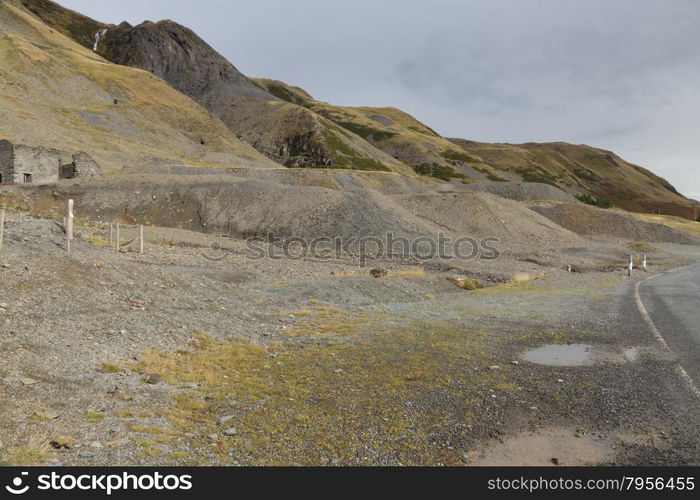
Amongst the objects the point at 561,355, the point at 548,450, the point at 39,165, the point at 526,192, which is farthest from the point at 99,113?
the point at 548,450

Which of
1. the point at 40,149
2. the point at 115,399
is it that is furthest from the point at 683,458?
the point at 40,149

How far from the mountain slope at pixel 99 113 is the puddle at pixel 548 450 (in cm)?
8069

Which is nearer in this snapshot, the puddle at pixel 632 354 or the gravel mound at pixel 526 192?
the puddle at pixel 632 354

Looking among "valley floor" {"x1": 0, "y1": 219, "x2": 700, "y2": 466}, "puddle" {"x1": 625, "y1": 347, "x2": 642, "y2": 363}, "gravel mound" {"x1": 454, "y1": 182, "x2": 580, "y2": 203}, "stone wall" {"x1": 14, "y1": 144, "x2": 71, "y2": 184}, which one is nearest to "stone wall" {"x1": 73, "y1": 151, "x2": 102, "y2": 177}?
"stone wall" {"x1": 14, "y1": 144, "x2": 71, "y2": 184}

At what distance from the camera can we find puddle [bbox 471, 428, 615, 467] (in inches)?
319

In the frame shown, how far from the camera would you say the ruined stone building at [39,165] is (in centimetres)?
5484

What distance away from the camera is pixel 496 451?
27.8ft

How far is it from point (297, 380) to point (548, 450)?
250 inches

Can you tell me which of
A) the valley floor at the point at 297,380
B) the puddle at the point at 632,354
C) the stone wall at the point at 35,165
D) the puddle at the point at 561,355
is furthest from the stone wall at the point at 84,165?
the puddle at the point at 632,354

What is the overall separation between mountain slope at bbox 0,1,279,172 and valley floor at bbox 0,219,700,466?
6713cm

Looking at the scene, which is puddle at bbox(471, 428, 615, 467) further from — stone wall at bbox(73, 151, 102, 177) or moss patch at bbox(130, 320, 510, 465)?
stone wall at bbox(73, 151, 102, 177)

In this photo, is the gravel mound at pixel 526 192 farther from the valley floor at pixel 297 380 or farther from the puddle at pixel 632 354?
the puddle at pixel 632 354
